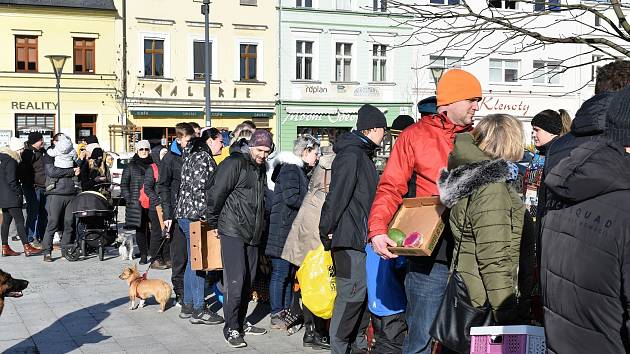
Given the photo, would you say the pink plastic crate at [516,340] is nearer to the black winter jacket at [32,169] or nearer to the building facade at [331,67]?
the black winter jacket at [32,169]

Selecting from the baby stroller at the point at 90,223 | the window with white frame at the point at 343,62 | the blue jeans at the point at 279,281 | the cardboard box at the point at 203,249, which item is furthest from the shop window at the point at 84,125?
the blue jeans at the point at 279,281

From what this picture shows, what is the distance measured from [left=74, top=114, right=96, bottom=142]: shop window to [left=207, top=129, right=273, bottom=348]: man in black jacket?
28.6 metres

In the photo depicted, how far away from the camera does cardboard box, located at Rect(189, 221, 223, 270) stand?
791 cm

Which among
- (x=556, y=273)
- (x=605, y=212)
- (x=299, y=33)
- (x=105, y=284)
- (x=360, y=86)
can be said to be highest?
(x=299, y=33)

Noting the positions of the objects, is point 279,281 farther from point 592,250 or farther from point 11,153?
point 11,153

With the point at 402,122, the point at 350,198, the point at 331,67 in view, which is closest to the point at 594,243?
the point at 350,198

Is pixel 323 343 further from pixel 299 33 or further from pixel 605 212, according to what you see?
pixel 299 33

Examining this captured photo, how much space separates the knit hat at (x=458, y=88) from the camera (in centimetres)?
→ 478

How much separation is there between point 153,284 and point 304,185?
2206mm

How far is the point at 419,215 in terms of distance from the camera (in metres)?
4.64

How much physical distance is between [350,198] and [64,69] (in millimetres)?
30662

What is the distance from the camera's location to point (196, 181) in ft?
Answer: 26.8

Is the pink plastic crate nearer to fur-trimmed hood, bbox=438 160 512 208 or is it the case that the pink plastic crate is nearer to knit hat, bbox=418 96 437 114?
fur-trimmed hood, bbox=438 160 512 208

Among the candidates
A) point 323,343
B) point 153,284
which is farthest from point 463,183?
point 153,284
